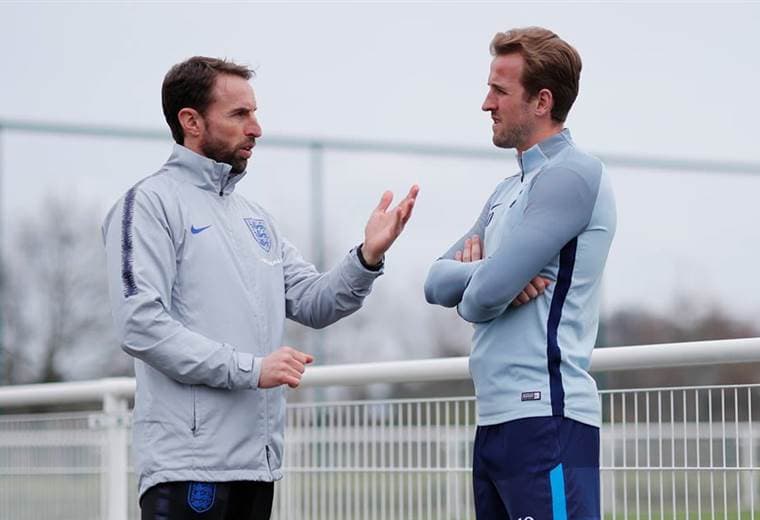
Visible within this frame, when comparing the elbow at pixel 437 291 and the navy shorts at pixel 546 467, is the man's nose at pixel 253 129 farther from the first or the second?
the navy shorts at pixel 546 467

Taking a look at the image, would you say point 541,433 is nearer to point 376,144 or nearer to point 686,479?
point 686,479

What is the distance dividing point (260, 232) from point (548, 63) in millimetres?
968

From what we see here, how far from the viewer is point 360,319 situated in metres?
12.7

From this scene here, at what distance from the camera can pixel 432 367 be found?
4262 mm

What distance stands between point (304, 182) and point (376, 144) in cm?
100

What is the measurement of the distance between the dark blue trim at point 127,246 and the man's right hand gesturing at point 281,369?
0.37m

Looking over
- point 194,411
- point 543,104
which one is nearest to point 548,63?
point 543,104

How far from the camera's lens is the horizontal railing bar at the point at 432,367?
3.55m

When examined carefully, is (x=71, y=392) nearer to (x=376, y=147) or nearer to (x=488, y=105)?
(x=488, y=105)

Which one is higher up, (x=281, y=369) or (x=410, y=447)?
(x=281, y=369)

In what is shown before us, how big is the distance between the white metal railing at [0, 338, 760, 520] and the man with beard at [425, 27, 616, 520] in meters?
0.43

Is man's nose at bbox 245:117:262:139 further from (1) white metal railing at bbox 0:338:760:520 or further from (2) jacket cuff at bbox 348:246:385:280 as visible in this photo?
(1) white metal railing at bbox 0:338:760:520

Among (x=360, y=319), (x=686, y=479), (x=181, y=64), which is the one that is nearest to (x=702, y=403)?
(x=686, y=479)

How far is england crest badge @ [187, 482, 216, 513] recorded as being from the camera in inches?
136
